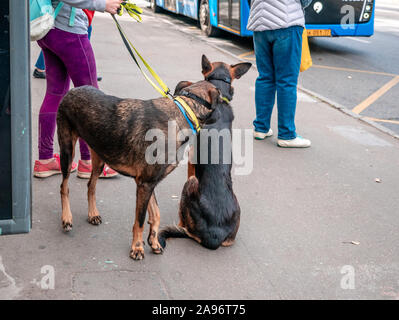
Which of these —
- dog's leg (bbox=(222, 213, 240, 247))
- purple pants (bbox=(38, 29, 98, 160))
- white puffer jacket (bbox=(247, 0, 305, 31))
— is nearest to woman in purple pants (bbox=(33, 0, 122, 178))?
purple pants (bbox=(38, 29, 98, 160))

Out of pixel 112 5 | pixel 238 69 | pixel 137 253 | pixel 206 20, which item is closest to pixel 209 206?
pixel 137 253

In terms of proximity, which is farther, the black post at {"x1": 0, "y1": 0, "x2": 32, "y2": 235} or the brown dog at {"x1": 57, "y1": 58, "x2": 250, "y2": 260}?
the brown dog at {"x1": 57, "y1": 58, "x2": 250, "y2": 260}

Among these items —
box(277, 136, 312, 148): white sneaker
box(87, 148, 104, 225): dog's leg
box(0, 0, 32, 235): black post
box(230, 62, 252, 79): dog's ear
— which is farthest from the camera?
box(277, 136, 312, 148): white sneaker

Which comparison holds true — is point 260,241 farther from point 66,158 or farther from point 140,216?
point 66,158

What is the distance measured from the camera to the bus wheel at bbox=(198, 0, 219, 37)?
14.6 m

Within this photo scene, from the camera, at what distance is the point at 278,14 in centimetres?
575

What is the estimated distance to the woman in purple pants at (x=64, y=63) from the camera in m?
4.23

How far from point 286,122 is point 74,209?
292cm

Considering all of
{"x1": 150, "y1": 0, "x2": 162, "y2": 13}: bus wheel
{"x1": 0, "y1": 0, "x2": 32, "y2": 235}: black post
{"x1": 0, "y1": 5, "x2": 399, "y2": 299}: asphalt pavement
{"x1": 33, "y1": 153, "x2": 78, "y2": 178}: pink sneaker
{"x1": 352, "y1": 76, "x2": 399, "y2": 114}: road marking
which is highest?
{"x1": 150, "y1": 0, "x2": 162, "y2": 13}: bus wheel

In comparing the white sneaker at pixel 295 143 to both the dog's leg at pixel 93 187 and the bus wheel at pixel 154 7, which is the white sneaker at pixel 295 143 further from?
the bus wheel at pixel 154 7

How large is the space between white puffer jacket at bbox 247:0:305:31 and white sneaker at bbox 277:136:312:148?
4.48 feet

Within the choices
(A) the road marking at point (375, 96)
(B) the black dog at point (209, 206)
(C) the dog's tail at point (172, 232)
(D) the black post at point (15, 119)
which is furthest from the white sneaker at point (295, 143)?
(D) the black post at point (15, 119)

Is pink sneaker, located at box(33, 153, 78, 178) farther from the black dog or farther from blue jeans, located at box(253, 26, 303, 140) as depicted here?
blue jeans, located at box(253, 26, 303, 140)

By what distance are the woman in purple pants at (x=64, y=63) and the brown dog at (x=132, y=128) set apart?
632 mm
